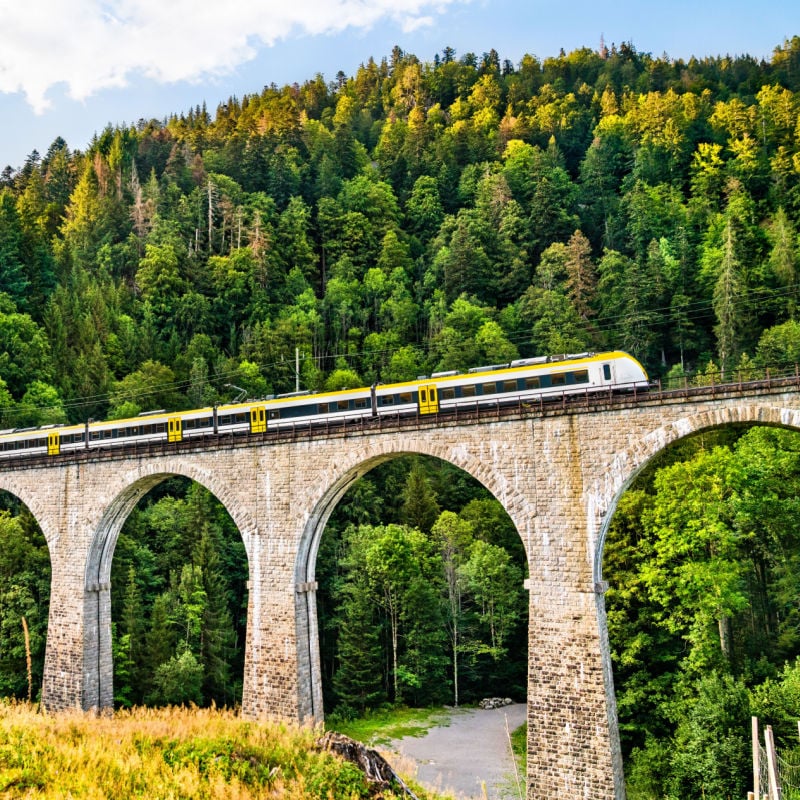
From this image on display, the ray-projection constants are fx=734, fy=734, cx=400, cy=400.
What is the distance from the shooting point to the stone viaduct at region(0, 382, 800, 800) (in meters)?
16.9

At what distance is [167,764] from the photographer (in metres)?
11.6

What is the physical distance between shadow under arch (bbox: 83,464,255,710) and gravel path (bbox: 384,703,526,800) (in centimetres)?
1090

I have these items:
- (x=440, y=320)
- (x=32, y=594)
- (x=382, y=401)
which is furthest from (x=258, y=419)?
(x=440, y=320)

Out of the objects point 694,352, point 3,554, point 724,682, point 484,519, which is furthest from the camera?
point 694,352

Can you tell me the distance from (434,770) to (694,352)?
34363 mm

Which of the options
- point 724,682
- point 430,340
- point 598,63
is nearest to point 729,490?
point 724,682

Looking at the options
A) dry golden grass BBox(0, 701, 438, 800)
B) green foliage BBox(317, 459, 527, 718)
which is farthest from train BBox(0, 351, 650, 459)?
green foliage BBox(317, 459, 527, 718)

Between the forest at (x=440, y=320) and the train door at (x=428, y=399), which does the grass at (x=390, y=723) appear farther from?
the train door at (x=428, y=399)

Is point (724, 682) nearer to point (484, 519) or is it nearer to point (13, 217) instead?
point (484, 519)

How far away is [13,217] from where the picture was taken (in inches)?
2200

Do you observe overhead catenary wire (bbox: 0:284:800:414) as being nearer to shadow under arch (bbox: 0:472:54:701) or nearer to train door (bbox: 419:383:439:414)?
shadow under arch (bbox: 0:472:54:701)

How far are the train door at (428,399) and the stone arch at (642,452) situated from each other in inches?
228

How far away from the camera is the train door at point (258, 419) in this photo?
82.0ft

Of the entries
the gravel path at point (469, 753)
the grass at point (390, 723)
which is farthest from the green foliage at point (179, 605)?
the gravel path at point (469, 753)
